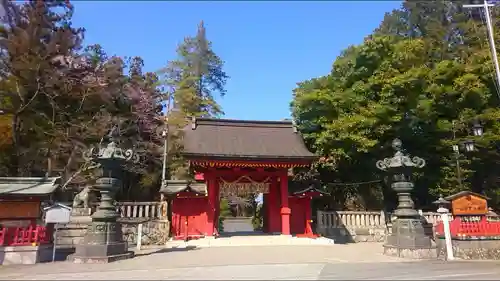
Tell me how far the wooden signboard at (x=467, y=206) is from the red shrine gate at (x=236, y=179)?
7.02 meters

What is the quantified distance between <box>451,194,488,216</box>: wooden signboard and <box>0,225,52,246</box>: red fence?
15383 mm

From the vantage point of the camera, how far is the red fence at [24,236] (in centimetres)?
1105

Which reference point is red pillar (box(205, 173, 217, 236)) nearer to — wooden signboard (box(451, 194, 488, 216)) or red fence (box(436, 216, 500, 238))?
red fence (box(436, 216, 500, 238))

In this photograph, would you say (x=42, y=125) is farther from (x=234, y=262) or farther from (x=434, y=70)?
(x=434, y=70)

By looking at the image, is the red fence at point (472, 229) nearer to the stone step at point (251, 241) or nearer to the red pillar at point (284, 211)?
the stone step at point (251, 241)

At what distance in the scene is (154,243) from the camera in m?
16.8

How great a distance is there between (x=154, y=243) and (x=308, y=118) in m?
12.7

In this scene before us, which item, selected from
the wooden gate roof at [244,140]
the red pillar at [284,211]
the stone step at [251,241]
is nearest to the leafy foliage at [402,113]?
the wooden gate roof at [244,140]

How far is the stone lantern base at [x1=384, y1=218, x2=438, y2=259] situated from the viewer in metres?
11.1

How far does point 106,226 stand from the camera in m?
11.2

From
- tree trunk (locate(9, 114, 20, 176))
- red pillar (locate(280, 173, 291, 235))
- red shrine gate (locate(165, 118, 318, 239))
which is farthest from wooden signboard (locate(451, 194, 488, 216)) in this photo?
tree trunk (locate(9, 114, 20, 176))

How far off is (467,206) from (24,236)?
53.7ft

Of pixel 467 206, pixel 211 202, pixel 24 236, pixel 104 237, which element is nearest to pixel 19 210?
pixel 24 236

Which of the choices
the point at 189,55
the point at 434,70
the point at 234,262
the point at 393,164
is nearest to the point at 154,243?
the point at 234,262
